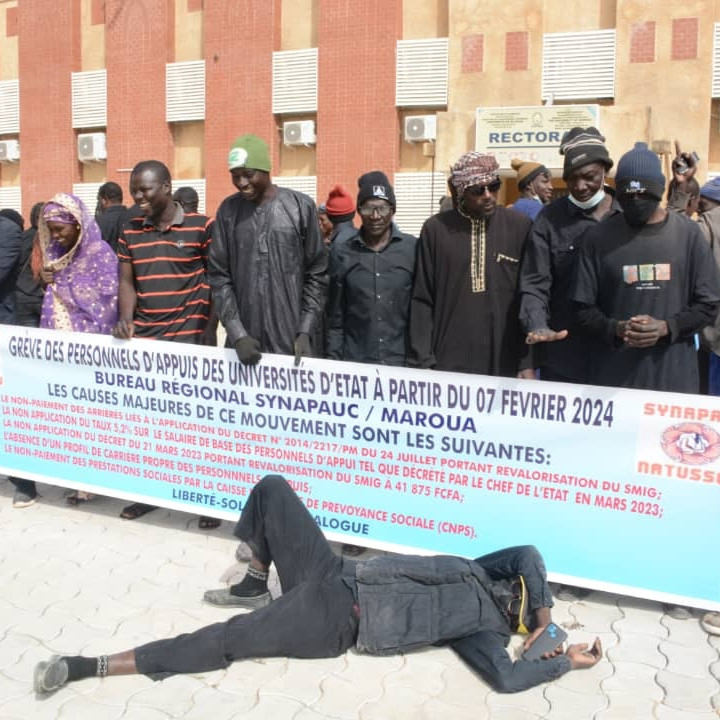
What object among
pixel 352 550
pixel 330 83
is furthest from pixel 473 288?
pixel 330 83

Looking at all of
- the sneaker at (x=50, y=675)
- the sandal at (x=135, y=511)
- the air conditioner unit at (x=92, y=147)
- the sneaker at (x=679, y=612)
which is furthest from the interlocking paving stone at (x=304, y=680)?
the air conditioner unit at (x=92, y=147)

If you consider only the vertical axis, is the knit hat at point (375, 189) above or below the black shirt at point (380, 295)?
above

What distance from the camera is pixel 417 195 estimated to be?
15250mm

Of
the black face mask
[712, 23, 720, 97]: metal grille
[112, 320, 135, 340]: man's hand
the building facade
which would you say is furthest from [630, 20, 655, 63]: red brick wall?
[112, 320, 135, 340]: man's hand

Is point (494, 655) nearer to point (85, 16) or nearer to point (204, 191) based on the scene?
point (204, 191)

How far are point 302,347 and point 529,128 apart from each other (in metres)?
11.0

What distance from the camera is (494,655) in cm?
301

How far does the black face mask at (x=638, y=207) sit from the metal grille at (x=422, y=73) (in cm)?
1209

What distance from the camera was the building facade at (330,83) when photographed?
44.2ft

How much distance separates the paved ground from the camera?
9.37ft

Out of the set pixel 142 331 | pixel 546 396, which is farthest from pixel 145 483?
pixel 546 396

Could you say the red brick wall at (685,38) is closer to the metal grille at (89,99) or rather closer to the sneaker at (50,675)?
the metal grille at (89,99)

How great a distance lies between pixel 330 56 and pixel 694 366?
13.4 m

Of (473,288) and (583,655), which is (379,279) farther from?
(583,655)
